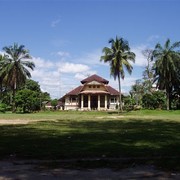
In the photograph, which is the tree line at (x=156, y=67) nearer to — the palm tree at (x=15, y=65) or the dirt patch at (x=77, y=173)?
the palm tree at (x=15, y=65)

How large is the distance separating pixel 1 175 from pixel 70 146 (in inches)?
188

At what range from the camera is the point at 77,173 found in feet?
27.1

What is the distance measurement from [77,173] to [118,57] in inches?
2188

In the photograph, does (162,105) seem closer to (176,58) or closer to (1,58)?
(176,58)

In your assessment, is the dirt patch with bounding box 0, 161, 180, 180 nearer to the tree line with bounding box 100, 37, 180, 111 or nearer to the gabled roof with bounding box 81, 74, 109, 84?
the tree line with bounding box 100, 37, 180, 111

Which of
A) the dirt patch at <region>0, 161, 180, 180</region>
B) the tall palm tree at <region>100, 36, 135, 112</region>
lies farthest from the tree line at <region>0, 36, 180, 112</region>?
the dirt patch at <region>0, 161, 180, 180</region>

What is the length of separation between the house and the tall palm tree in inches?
728

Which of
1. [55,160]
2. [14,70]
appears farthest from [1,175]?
[14,70]

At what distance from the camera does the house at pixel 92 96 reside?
83.2 meters

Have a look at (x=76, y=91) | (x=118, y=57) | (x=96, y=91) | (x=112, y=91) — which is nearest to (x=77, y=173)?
(x=118, y=57)

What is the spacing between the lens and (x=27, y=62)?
71.4 m

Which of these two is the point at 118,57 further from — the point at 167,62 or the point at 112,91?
the point at 112,91

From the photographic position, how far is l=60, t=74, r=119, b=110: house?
83.2 m

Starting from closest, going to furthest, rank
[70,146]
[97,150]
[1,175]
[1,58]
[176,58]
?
[1,175] → [97,150] → [70,146] → [176,58] → [1,58]
